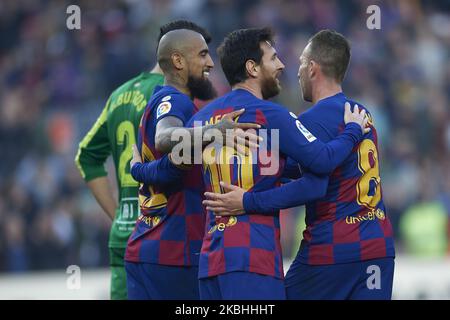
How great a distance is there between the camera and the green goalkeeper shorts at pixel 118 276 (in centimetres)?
695

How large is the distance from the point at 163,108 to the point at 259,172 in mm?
791

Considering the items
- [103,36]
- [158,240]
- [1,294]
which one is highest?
[103,36]

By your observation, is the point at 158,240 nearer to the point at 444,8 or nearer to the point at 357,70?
the point at 357,70

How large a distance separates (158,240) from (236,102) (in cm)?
103

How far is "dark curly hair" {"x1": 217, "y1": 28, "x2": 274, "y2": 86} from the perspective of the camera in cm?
551

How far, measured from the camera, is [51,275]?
11.7 m

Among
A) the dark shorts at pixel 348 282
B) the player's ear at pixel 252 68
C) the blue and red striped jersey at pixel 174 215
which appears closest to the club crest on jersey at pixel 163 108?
the blue and red striped jersey at pixel 174 215

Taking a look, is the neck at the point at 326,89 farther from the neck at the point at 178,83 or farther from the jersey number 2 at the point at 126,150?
the jersey number 2 at the point at 126,150

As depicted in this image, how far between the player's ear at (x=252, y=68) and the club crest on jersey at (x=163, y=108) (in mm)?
550

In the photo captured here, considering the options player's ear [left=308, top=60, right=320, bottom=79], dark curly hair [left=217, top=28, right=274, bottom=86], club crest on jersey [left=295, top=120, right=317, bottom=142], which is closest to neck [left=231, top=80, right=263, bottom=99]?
dark curly hair [left=217, top=28, right=274, bottom=86]

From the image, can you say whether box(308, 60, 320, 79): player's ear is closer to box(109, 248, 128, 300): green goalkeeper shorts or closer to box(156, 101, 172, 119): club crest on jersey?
box(156, 101, 172, 119): club crest on jersey

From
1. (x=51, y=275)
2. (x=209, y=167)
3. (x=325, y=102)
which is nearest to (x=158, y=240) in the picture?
(x=209, y=167)

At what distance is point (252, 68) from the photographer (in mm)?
5512

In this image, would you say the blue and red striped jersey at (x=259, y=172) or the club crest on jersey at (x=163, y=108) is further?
the club crest on jersey at (x=163, y=108)
